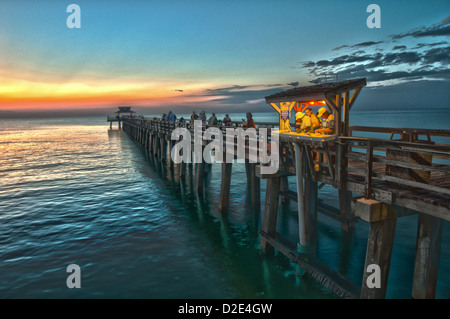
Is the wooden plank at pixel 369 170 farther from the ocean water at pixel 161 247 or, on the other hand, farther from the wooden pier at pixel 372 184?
the ocean water at pixel 161 247

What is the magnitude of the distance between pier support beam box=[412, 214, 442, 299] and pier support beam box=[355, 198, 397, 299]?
1.01 metres

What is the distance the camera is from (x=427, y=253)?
6.20m

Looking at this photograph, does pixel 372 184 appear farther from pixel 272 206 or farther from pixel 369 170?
pixel 272 206

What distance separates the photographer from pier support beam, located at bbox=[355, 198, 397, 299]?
5.57m

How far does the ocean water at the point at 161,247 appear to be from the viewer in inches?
332

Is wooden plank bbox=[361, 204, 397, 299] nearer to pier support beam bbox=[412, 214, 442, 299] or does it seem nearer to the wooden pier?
the wooden pier

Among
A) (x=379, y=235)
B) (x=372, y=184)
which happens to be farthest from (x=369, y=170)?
(x=379, y=235)

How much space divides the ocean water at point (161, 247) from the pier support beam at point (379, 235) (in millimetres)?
2483

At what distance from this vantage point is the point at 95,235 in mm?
12094

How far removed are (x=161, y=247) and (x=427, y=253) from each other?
814 cm

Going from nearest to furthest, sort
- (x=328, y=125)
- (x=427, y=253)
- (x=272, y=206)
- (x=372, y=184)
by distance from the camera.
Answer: (x=372, y=184) < (x=427, y=253) < (x=328, y=125) < (x=272, y=206)

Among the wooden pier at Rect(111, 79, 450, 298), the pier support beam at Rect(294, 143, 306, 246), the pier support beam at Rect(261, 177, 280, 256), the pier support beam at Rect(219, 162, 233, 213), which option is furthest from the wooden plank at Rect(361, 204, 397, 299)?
the pier support beam at Rect(219, 162, 233, 213)

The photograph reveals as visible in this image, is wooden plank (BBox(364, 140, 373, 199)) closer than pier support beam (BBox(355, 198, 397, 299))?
No
